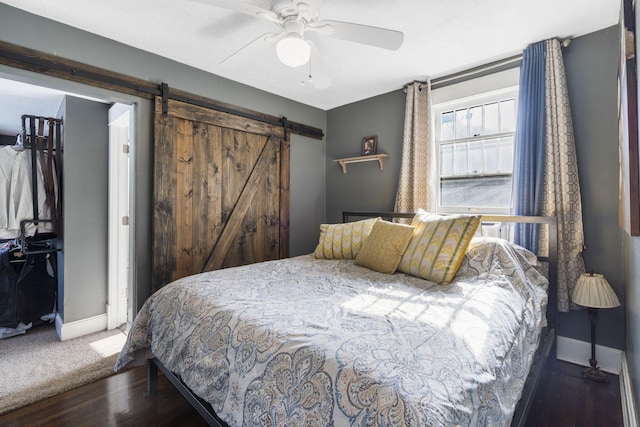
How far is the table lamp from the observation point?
1902 millimetres

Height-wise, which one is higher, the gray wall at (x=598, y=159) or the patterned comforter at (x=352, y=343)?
the gray wall at (x=598, y=159)

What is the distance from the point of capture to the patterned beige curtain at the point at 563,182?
2.16 m

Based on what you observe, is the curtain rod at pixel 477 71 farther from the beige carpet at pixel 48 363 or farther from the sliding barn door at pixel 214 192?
the beige carpet at pixel 48 363

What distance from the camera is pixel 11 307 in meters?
2.74

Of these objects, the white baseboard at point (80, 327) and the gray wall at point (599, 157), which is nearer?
the gray wall at point (599, 157)

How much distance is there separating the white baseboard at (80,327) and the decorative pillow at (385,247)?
8.40 ft

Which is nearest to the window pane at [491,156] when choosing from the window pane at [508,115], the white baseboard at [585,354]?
the window pane at [508,115]

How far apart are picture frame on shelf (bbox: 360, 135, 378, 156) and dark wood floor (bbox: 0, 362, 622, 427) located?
2.49 m

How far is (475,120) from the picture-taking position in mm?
2832

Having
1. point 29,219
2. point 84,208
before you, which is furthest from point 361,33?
point 29,219

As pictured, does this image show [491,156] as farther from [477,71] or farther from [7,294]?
[7,294]

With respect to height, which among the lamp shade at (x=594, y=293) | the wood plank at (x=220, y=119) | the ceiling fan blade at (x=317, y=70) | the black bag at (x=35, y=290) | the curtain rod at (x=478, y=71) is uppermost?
the curtain rod at (x=478, y=71)

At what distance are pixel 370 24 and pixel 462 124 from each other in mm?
1370

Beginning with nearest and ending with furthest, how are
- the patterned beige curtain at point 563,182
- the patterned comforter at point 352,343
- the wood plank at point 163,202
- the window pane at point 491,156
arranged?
the patterned comforter at point 352,343 → the patterned beige curtain at point 563,182 → the wood plank at point 163,202 → the window pane at point 491,156
